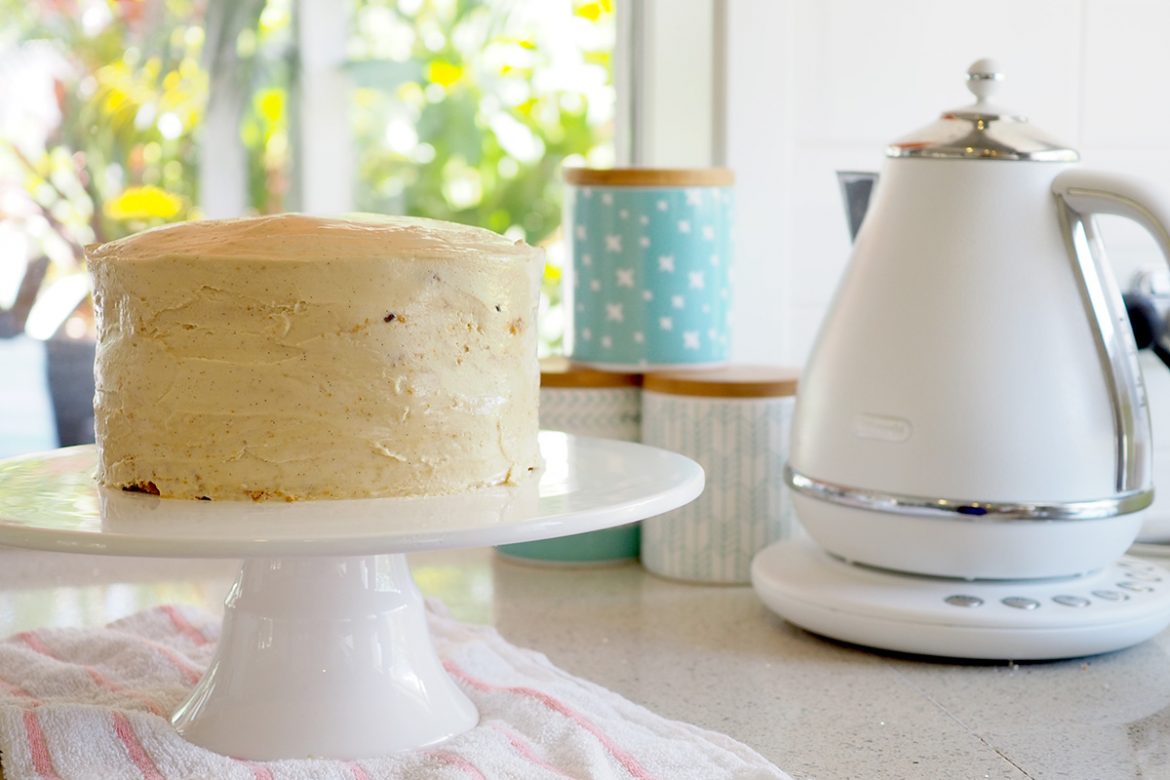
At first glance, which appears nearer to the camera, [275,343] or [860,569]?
[275,343]

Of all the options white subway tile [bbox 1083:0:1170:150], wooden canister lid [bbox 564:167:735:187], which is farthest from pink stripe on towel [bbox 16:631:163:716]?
white subway tile [bbox 1083:0:1170:150]

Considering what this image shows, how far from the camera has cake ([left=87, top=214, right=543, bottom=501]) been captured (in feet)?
2.13

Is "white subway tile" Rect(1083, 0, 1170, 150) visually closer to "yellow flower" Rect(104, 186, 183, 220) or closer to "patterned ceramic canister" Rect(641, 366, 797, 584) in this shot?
"patterned ceramic canister" Rect(641, 366, 797, 584)

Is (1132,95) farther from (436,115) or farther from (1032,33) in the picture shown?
(436,115)

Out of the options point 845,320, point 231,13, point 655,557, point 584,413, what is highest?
point 231,13

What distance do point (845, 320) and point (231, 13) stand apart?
A: 1109mm

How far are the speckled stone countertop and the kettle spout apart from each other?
32cm

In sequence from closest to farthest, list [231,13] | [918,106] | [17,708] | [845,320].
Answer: [17,708]
[845,320]
[918,106]
[231,13]

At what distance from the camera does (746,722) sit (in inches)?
31.7

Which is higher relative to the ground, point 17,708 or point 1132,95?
point 1132,95

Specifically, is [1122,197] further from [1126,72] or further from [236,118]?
[236,118]

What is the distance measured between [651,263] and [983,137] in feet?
1.13

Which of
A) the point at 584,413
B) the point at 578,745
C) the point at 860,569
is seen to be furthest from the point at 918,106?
the point at 578,745

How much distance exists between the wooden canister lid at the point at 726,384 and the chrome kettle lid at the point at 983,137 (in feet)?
0.77
